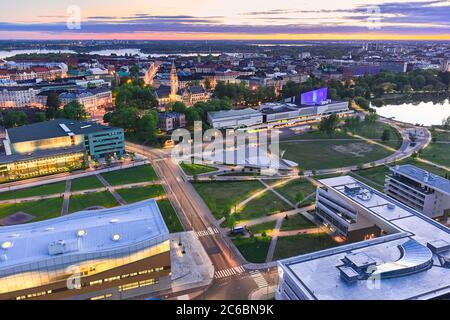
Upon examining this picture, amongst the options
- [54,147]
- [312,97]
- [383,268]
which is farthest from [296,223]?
[312,97]

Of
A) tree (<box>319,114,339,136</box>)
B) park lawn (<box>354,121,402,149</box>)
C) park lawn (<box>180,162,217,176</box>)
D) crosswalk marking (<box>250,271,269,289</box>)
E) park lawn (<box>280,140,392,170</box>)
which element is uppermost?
tree (<box>319,114,339,136</box>)

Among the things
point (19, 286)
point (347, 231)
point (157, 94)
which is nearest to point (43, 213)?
point (19, 286)

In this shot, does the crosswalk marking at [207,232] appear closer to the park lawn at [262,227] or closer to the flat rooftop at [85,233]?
the park lawn at [262,227]

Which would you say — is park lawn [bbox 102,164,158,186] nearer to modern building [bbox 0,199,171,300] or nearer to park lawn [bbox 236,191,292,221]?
park lawn [bbox 236,191,292,221]

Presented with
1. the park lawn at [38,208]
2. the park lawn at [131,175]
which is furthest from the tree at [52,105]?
the park lawn at [38,208]

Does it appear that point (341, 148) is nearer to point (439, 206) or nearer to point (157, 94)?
point (439, 206)

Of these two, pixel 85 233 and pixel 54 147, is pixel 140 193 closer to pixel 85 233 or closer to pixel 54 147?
pixel 85 233

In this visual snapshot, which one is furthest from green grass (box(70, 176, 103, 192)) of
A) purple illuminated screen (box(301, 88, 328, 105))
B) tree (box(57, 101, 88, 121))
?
purple illuminated screen (box(301, 88, 328, 105))
